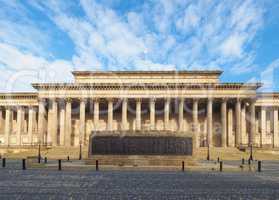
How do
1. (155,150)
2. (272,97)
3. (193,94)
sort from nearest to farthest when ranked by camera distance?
1. (155,150)
2. (193,94)
3. (272,97)

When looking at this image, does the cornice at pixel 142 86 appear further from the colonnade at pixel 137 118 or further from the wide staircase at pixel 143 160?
the wide staircase at pixel 143 160

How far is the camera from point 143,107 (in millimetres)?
68375

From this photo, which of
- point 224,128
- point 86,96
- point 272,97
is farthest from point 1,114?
point 272,97

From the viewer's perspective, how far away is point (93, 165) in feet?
88.3

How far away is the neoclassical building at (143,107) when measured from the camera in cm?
5791

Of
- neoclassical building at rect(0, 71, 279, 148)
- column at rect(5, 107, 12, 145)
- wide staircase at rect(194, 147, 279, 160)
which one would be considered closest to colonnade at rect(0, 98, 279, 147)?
neoclassical building at rect(0, 71, 279, 148)

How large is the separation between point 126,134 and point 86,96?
108 feet

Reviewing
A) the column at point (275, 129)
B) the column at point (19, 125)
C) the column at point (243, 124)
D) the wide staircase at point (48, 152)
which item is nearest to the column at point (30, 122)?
the column at point (19, 125)

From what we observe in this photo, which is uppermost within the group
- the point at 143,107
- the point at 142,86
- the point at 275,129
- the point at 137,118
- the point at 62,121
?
the point at 142,86

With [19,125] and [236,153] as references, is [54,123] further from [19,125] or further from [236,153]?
[236,153]

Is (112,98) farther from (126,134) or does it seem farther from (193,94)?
(126,134)

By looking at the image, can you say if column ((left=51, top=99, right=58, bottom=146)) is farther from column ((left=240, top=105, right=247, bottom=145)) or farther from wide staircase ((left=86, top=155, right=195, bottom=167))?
column ((left=240, top=105, right=247, bottom=145))

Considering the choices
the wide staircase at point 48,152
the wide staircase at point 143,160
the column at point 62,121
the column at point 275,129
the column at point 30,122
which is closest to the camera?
the wide staircase at point 143,160

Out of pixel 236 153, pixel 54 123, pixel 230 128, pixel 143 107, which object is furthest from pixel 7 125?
pixel 230 128
